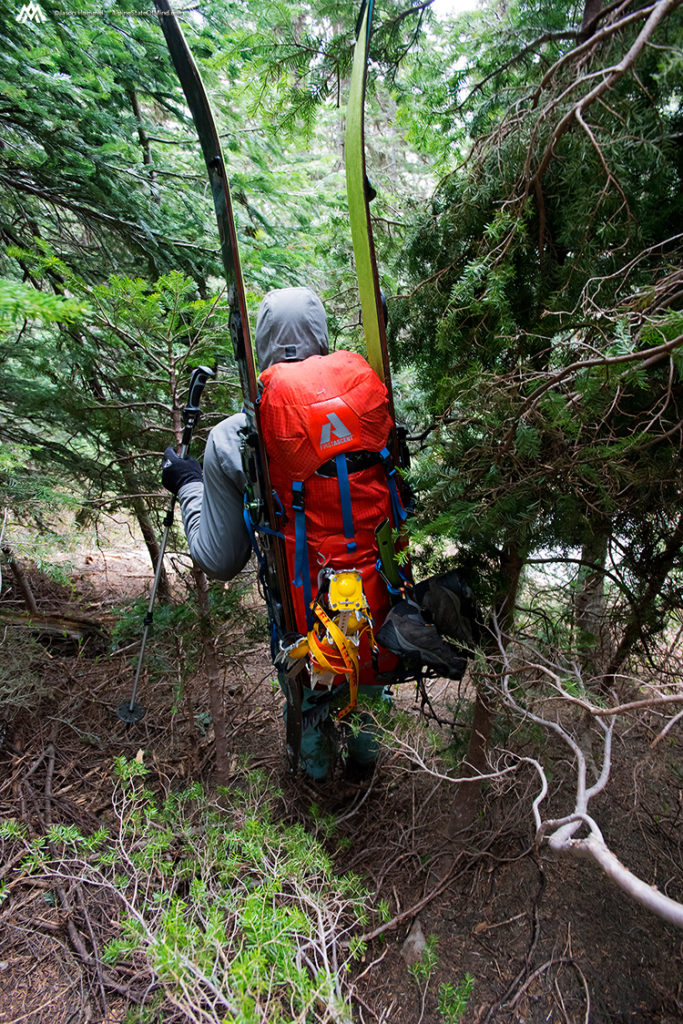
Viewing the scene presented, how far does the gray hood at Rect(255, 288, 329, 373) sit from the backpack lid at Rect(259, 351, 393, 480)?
23 cm

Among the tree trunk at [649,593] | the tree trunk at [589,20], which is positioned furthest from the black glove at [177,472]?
the tree trunk at [589,20]

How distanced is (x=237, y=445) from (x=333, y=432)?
0.48 metres

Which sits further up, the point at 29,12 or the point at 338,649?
the point at 29,12

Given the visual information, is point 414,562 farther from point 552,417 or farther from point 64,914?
point 64,914

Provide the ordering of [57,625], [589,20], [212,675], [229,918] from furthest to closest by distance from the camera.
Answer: [57,625]
[212,675]
[589,20]
[229,918]

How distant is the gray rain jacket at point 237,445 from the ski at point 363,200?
26 centimetres

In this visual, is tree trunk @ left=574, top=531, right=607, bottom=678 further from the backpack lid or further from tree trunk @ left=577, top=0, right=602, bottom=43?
tree trunk @ left=577, top=0, right=602, bottom=43

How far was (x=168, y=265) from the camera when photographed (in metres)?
4.06

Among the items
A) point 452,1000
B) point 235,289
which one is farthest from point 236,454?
point 452,1000

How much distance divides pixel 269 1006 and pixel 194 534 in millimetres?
1750

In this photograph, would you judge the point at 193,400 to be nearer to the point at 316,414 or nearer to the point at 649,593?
the point at 316,414

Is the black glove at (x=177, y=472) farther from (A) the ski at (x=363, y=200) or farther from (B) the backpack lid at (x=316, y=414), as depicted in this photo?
(A) the ski at (x=363, y=200)

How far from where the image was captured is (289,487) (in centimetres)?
217

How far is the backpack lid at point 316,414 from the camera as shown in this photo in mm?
2072
